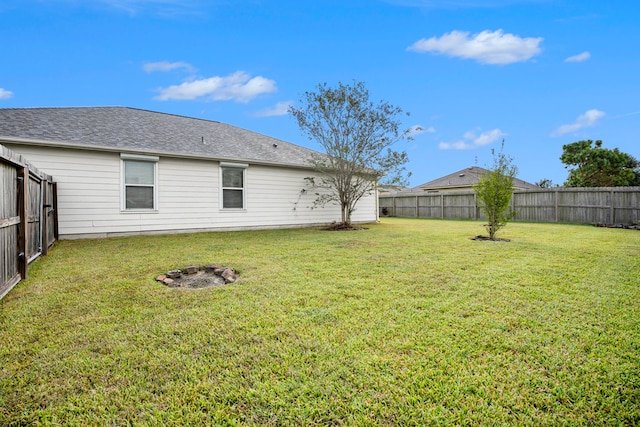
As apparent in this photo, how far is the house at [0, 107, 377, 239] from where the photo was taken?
7.73 metres

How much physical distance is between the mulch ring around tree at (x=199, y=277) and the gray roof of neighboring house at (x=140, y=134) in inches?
218

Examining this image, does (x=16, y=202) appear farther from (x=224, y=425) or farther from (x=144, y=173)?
(x=144, y=173)

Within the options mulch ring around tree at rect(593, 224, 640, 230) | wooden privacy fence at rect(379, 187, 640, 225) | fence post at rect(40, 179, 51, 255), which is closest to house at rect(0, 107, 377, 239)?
fence post at rect(40, 179, 51, 255)

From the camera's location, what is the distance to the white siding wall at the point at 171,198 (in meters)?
7.72

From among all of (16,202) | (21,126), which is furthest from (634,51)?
(21,126)

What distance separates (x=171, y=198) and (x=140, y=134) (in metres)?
2.23

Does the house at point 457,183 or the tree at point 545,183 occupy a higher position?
the tree at point 545,183

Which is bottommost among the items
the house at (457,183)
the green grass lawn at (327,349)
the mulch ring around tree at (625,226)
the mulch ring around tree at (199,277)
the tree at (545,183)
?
the green grass lawn at (327,349)

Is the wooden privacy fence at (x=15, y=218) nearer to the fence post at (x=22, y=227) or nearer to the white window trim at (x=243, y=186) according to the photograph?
the fence post at (x=22, y=227)

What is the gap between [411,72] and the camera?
13.5m

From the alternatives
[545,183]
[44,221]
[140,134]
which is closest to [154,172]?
[140,134]

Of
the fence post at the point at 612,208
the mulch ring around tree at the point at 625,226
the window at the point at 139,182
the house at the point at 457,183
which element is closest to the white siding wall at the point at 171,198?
the window at the point at 139,182

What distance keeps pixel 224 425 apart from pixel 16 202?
4.33 meters

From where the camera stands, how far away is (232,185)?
Answer: 10164 mm
